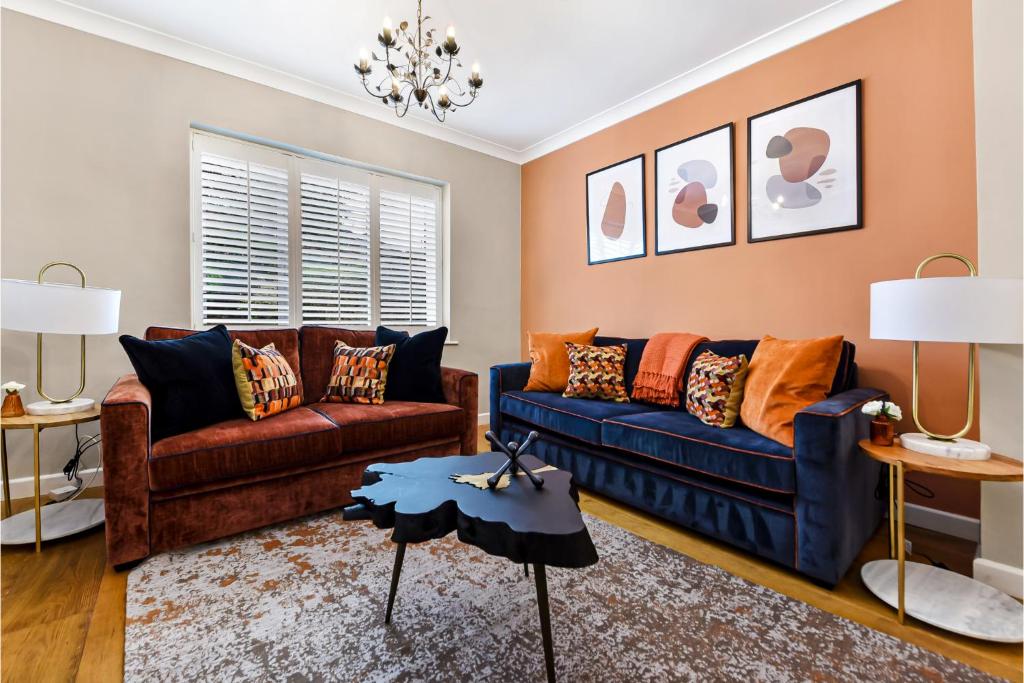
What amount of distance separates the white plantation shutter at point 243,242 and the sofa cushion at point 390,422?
101 centimetres

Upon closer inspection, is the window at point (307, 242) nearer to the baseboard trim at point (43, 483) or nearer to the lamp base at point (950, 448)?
the baseboard trim at point (43, 483)

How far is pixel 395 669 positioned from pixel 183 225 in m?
2.96

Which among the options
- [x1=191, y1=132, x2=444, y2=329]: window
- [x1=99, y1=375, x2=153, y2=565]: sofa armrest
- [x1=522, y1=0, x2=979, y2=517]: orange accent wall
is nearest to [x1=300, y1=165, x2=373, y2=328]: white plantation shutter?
[x1=191, y1=132, x2=444, y2=329]: window

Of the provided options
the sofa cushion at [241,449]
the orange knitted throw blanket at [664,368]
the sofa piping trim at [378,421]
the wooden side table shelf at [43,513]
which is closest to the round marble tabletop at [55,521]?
the wooden side table shelf at [43,513]

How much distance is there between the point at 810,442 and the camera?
1712mm

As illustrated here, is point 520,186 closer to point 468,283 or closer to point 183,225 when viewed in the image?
point 468,283

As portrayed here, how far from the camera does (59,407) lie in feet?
6.85

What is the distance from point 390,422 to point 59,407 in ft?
4.85

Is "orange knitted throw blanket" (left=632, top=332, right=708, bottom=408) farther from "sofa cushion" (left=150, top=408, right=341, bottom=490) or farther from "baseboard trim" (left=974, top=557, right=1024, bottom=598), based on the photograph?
"sofa cushion" (left=150, top=408, right=341, bottom=490)

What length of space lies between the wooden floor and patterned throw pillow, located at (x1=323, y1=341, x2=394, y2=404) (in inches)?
50.1

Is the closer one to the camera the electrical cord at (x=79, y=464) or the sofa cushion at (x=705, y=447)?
the sofa cushion at (x=705, y=447)

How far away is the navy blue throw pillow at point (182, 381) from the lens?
6.85 feet

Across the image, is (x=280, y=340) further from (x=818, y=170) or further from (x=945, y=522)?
(x=945, y=522)

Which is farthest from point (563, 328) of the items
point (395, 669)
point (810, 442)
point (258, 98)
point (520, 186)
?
point (395, 669)
